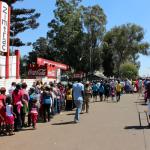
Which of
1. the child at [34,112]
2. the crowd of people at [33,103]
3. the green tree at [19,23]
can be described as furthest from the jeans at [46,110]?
the green tree at [19,23]

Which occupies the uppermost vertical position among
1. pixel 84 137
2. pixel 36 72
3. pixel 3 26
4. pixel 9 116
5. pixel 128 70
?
pixel 128 70

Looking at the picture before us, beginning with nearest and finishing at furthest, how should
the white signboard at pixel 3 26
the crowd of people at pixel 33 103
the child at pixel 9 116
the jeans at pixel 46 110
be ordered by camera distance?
the child at pixel 9 116
the crowd of people at pixel 33 103
the jeans at pixel 46 110
the white signboard at pixel 3 26

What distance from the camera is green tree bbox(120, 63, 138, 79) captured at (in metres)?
109

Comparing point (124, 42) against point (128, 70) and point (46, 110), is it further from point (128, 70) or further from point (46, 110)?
point (46, 110)

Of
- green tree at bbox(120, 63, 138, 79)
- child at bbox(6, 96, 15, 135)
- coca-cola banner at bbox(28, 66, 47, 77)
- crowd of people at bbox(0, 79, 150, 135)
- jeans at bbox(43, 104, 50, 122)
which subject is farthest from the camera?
green tree at bbox(120, 63, 138, 79)

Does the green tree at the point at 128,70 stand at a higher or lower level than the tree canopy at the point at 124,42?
lower

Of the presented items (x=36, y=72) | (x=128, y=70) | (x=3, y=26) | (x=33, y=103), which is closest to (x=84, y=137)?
(x=33, y=103)

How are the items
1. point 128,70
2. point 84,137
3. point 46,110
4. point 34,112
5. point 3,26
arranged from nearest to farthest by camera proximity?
1. point 84,137
2. point 34,112
3. point 46,110
4. point 3,26
5. point 128,70

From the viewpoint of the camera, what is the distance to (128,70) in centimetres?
11000

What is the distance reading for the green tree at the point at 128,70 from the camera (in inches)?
4274

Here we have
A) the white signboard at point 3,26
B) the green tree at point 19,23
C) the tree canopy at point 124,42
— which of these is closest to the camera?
the white signboard at point 3,26

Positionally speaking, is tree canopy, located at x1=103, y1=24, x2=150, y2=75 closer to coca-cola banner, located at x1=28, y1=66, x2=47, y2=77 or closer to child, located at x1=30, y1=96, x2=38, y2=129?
coca-cola banner, located at x1=28, y1=66, x2=47, y2=77

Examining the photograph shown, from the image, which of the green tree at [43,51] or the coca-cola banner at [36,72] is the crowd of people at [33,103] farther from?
the green tree at [43,51]

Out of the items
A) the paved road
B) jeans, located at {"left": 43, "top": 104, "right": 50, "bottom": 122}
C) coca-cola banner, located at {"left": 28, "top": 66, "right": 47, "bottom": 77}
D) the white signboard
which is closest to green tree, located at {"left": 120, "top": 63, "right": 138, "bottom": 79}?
coca-cola banner, located at {"left": 28, "top": 66, "right": 47, "bottom": 77}
